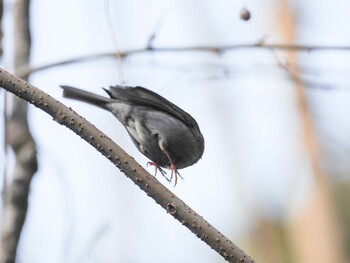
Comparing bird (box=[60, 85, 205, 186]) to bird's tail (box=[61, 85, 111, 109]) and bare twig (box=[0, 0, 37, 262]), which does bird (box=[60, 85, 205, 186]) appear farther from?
bare twig (box=[0, 0, 37, 262])

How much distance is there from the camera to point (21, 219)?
284 centimetres

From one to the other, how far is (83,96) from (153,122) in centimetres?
37

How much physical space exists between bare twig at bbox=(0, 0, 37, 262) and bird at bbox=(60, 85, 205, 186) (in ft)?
0.87

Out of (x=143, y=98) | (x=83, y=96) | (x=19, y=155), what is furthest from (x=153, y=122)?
(x=19, y=155)

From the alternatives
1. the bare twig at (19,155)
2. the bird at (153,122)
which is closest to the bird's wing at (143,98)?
the bird at (153,122)

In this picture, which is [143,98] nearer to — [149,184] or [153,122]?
[153,122]

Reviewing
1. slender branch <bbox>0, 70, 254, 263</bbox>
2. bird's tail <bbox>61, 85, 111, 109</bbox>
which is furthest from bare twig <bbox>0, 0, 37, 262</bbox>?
slender branch <bbox>0, 70, 254, 263</bbox>

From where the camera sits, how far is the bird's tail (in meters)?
3.22

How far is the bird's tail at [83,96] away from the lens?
3221mm

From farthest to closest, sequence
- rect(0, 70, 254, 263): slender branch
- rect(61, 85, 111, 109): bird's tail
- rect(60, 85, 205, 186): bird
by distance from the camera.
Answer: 1. rect(60, 85, 205, 186): bird
2. rect(61, 85, 111, 109): bird's tail
3. rect(0, 70, 254, 263): slender branch

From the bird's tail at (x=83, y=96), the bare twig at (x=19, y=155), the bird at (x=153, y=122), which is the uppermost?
the bird at (x=153, y=122)

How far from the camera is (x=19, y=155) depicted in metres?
2.99

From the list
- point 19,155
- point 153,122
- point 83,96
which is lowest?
point 19,155

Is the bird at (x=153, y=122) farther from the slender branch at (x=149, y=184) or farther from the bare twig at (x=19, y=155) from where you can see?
the slender branch at (x=149, y=184)
